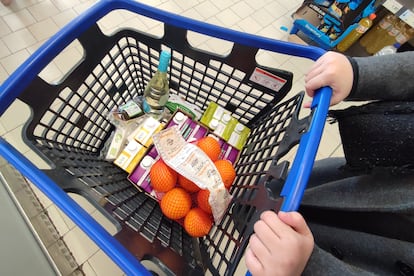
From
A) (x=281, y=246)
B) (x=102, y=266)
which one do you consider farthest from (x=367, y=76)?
(x=102, y=266)

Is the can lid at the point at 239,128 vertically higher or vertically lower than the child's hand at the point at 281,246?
higher

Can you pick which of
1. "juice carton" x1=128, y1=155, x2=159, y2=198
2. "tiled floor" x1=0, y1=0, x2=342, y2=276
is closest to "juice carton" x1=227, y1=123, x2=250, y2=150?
"juice carton" x1=128, y1=155, x2=159, y2=198

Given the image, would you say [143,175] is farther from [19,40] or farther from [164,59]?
[19,40]

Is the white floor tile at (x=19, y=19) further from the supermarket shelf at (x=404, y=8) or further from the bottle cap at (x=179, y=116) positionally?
the supermarket shelf at (x=404, y=8)

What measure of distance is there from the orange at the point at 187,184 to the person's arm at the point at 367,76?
0.32 m

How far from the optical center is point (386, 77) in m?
0.50

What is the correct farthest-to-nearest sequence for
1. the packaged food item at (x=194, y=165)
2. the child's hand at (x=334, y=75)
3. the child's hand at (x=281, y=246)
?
the packaged food item at (x=194, y=165) → the child's hand at (x=334, y=75) → the child's hand at (x=281, y=246)

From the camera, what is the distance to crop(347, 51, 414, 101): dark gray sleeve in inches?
19.7

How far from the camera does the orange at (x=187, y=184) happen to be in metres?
0.65

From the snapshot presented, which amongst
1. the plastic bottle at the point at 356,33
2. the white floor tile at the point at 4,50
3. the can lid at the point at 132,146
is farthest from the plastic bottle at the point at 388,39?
the white floor tile at the point at 4,50

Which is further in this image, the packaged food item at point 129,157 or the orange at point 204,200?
the packaged food item at point 129,157

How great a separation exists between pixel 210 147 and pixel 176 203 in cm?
15

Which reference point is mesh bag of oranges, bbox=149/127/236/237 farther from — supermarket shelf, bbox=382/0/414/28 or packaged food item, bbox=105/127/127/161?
supermarket shelf, bbox=382/0/414/28

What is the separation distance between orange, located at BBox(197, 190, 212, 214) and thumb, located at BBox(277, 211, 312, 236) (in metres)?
0.24
